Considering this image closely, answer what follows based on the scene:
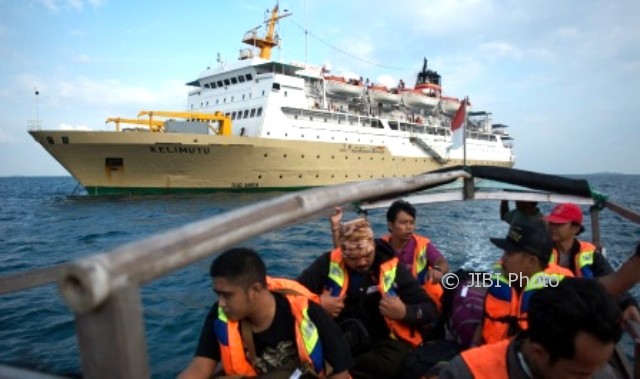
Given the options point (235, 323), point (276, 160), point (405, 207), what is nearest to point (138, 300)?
point (235, 323)

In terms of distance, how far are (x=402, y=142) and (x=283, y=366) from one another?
90.2 feet

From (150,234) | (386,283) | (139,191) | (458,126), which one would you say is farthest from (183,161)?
(150,234)

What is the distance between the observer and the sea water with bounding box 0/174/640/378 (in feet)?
15.4

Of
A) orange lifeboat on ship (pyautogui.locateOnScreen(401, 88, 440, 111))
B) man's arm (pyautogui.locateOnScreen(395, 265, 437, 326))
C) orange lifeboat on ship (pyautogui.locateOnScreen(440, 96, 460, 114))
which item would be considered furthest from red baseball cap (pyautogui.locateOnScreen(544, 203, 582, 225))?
orange lifeboat on ship (pyautogui.locateOnScreen(440, 96, 460, 114))

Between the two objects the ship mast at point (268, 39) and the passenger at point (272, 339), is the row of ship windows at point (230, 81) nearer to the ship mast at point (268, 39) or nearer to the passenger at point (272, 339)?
the ship mast at point (268, 39)

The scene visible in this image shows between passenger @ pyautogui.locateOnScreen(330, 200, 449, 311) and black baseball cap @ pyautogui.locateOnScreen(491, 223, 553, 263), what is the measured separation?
1.12 metres

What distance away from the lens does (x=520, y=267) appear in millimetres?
2506

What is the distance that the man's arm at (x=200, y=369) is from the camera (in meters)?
2.12

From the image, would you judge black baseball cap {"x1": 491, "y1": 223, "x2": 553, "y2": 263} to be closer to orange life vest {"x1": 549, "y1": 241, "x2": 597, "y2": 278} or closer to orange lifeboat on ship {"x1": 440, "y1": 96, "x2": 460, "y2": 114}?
orange life vest {"x1": 549, "y1": 241, "x2": 597, "y2": 278}

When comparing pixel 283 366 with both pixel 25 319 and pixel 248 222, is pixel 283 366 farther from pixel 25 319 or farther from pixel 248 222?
pixel 25 319

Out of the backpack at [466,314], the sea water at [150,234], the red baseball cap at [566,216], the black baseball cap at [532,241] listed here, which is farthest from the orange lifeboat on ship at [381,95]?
the black baseball cap at [532,241]

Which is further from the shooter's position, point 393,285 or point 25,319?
point 25,319

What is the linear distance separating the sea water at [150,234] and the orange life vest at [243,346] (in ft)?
1.50

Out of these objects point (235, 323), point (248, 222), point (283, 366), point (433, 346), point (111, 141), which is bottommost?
point (433, 346)
